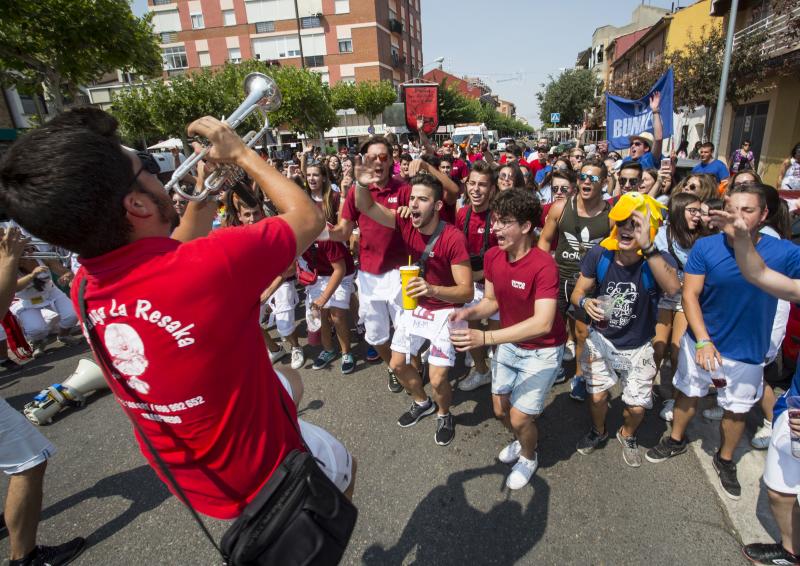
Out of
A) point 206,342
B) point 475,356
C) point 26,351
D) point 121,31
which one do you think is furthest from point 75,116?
point 121,31

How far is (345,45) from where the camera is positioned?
38688mm

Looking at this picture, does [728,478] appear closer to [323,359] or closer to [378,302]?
[378,302]

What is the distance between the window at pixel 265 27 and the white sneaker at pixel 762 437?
43908mm

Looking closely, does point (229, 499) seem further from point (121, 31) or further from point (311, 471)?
point (121, 31)

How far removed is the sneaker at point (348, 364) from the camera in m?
4.62

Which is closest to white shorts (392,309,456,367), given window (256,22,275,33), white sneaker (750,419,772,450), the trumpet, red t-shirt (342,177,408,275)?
red t-shirt (342,177,408,275)

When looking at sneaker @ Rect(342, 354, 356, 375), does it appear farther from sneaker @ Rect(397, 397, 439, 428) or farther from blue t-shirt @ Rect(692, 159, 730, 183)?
blue t-shirt @ Rect(692, 159, 730, 183)

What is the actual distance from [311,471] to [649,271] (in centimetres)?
251

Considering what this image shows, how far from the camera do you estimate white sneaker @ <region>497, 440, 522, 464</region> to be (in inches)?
120

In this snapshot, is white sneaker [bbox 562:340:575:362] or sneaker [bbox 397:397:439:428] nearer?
sneaker [bbox 397:397:439:428]

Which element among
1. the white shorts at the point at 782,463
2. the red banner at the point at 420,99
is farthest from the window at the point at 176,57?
the white shorts at the point at 782,463

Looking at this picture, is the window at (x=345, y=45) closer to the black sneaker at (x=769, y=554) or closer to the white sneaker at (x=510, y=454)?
the white sneaker at (x=510, y=454)

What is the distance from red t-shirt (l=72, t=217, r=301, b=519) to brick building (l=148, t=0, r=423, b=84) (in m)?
42.0

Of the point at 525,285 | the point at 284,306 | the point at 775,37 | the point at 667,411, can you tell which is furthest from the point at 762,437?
the point at 775,37
